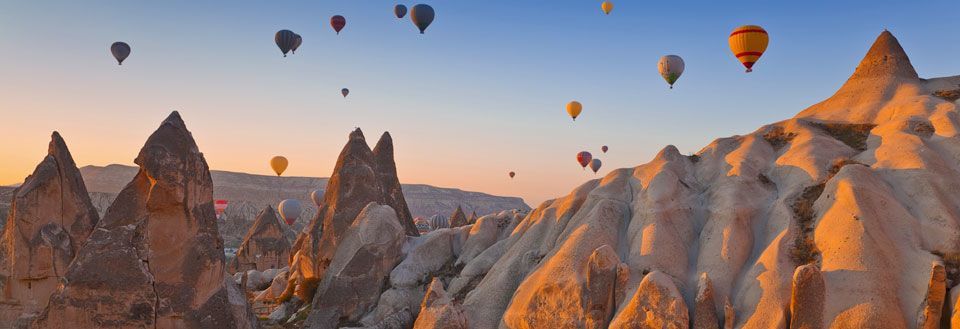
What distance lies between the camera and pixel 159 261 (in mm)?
15930

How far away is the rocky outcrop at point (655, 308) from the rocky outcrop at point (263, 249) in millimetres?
32747

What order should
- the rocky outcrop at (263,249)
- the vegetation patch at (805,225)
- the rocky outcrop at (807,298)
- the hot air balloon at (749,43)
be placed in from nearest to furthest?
the rocky outcrop at (807,298) < the vegetation patch at (805,225) < the hot air balloon at (749,43) < the rocky outcrop at (263,249)

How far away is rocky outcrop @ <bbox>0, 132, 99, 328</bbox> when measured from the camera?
2331 centimetres

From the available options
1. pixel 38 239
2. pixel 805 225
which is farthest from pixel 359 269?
pixel 805 225

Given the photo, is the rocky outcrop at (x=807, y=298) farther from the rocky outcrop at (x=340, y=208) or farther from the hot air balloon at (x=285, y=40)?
the hot air balloon at (x=285, y=40)

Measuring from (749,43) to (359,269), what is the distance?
17.1 metres

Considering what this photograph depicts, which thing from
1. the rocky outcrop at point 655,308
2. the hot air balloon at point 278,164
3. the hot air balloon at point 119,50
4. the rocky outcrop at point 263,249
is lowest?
the rocky outcrop at point 655,308

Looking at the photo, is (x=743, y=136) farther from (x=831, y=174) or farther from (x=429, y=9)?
(x=429, y=9)

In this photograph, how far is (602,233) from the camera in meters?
20.7

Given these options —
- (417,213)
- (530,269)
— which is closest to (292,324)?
(530,269)

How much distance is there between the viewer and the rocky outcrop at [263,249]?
4559 centimetres

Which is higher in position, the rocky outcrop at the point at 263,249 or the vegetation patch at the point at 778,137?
the vegetation patch at the point at 778,137

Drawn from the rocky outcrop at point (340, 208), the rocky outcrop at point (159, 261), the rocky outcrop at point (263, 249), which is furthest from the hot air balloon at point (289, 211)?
the rocky outcrop at point (159, 261)

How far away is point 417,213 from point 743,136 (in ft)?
491
